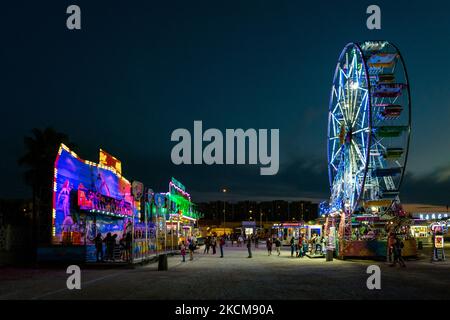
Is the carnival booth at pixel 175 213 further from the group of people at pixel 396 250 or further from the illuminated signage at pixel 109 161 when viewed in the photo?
the group of people at pixel 396 250

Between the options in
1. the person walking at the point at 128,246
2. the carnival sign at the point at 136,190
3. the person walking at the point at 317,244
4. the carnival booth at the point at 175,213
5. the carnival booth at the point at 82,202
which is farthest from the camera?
the carnival booth at the point at 175,213

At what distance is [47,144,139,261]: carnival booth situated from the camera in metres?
29.0

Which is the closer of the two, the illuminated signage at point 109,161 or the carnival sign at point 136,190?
the carnival sign at point 136,190

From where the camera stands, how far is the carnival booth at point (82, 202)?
2902 cm

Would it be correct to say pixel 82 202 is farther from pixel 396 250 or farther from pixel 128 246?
pixel 396 250

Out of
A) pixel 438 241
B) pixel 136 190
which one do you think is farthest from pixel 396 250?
pixel 136 190

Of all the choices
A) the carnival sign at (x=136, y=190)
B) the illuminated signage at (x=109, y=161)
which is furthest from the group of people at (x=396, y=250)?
the illuminated signage at (x=109, y=161)

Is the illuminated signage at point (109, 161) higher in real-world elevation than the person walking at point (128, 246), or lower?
higher

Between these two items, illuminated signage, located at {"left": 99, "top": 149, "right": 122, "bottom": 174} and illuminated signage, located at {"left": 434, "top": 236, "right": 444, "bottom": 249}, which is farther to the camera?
illuminated signage, located at {"left": 99, "top": 149, "right": 122, "bottom": 174}

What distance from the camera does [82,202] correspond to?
3133cm

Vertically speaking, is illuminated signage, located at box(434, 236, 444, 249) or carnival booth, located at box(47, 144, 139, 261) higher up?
carnival booth, located at box(47, 144, 139, 261)

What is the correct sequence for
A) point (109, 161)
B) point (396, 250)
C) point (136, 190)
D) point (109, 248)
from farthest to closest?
1. point (109, 161)
2. point (109, 248)
3. point (136, 190)
4. point (396, 250)

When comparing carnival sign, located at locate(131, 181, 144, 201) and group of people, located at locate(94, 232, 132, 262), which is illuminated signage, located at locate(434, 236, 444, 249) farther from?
group of people, located at locate(94, 232, 132, 262)

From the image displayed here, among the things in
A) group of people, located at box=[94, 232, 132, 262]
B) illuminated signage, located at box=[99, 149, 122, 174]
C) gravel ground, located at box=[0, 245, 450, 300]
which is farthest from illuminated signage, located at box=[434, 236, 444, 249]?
illuminated signage, located at box=[99, 149, 122, 174]
